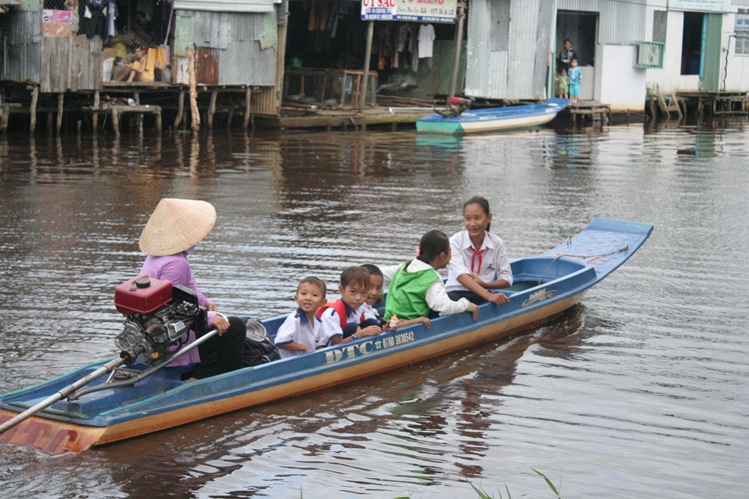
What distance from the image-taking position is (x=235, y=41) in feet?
75.2

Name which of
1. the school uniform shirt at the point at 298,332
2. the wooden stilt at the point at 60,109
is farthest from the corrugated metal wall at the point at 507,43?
the school uniform shirt at the point at 298,332

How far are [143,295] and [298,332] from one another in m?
1.52

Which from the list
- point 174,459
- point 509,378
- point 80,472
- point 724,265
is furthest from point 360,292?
point 724,265

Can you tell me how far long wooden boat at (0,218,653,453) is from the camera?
5.66 metres

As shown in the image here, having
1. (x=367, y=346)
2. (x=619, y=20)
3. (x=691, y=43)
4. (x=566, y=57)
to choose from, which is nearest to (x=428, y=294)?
(x=367, y=346)

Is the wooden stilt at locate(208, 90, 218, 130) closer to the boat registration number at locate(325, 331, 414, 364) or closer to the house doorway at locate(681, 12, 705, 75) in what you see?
the boat registration number at locate(325, 331, 414, 364)

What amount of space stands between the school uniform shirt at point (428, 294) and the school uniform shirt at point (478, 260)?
1.62 feet

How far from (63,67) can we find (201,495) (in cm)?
1678

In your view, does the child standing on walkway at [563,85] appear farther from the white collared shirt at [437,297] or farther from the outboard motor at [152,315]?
the outboard motor at [152,315]

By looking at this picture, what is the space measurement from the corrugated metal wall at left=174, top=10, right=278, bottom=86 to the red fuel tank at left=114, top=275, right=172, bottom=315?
17.5m

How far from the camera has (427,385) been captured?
23.4 feet

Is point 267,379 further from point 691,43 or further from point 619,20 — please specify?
point 691,43

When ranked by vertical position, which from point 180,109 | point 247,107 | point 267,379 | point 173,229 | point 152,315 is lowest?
point 267,379

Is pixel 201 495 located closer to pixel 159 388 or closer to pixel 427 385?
pixel 159 388
